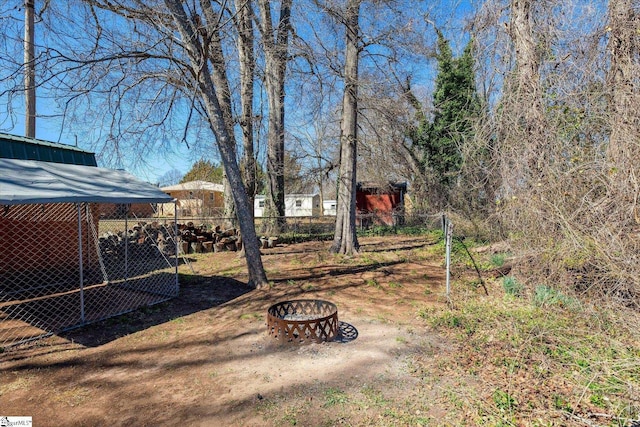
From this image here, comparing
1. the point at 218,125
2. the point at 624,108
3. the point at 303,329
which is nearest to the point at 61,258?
the point at 218,125

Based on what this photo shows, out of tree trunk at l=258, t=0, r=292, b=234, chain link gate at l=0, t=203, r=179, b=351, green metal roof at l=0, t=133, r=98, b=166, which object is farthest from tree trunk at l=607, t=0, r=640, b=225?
green metal roof at l=0, t=133, r=98, b=166

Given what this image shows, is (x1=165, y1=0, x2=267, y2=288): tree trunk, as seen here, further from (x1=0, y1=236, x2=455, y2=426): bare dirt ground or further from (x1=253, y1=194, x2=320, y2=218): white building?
(x1=253, y1=194, x2=320, y2=218): white building

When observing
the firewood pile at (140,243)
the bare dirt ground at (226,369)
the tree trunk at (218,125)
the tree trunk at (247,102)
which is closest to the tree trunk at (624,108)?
the bare dirt ground at (226,369)

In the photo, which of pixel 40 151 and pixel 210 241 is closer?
pixel 40 151

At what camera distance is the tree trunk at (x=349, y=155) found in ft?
34.3

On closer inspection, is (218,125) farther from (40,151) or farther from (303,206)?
(303,206)

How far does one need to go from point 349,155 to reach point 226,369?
8.07 m

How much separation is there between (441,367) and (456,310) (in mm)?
2080

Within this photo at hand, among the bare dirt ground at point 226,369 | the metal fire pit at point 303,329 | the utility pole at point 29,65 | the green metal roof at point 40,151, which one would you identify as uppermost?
the utility pole at point 29,65

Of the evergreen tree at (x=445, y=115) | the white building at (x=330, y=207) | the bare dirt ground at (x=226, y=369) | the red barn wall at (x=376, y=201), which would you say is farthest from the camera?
the white building at (x=330, y=207)

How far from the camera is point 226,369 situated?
12.9ft

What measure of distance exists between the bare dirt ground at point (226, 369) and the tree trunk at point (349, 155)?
4.00m

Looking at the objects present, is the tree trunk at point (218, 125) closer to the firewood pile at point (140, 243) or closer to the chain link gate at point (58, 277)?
the chain link gate at point (58, 277)

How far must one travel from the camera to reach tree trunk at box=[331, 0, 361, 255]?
10445 mm
